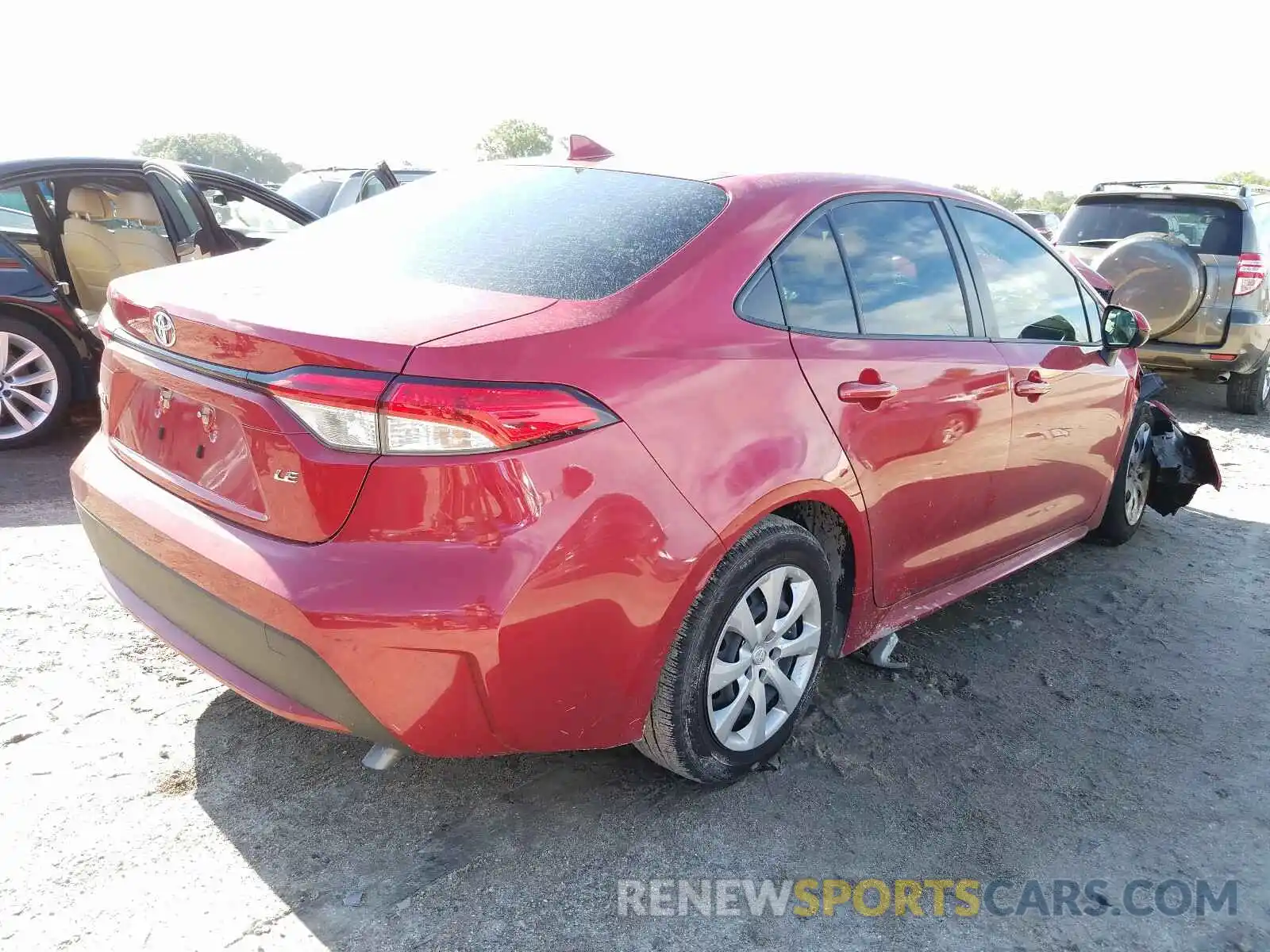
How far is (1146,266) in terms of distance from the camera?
6984 millimetres

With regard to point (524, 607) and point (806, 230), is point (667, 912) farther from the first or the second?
point (806, 230)

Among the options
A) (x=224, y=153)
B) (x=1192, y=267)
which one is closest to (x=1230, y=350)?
(x=1192, y=267)

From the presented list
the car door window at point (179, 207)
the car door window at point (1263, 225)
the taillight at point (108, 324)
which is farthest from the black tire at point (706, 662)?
the car door window at point (1263, 225)

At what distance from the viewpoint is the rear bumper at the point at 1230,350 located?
748cm

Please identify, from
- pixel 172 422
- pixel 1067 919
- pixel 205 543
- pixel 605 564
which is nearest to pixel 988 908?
pixel 1067 919

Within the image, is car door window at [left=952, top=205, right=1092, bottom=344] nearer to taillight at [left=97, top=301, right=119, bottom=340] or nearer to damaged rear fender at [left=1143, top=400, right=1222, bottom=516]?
damaged rear fender at [left=1143, top=400, right=1222, bottom=516]

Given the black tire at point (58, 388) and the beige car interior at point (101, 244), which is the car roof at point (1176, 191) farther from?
the black tire at point (58, 388)

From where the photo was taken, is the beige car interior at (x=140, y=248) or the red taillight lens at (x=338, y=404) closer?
the red taillight lens at (x=338, y=404)

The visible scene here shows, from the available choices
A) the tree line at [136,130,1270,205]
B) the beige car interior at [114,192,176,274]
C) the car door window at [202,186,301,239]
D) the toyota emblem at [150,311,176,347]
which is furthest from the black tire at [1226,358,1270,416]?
the tree line at [136,130,1270,205]

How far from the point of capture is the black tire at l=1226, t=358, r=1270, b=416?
309 inches

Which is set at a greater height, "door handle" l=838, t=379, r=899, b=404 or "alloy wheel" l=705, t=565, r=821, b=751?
"door handle" l=838, t=379, r=899, b=404

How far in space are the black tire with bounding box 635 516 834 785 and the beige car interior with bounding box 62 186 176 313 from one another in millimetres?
4731

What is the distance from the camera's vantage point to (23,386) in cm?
550

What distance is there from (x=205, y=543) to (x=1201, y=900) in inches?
96.6
